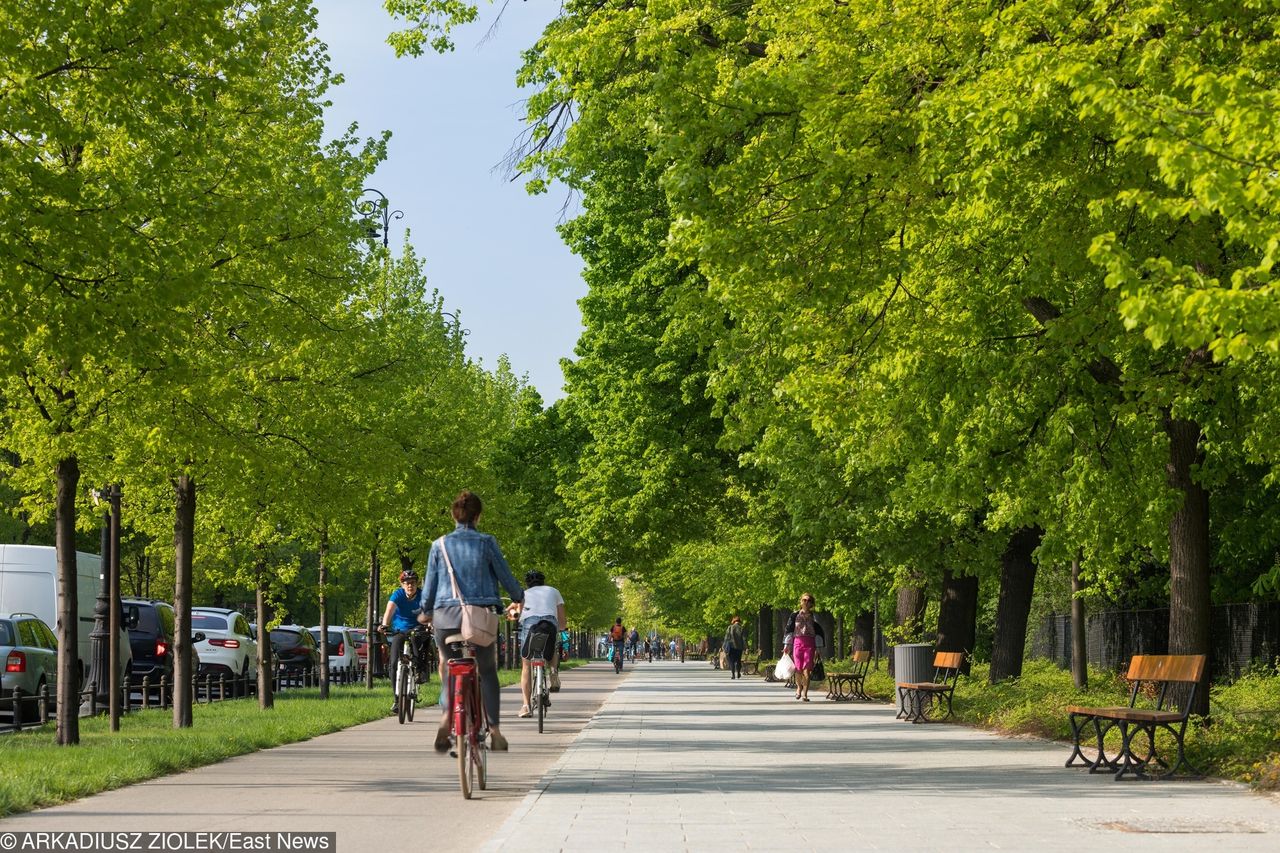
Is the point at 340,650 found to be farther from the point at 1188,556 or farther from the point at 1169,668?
the point at 1169,668

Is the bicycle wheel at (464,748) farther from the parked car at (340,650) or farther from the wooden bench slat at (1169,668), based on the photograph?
the parked car at (340,650)

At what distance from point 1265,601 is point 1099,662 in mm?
10585

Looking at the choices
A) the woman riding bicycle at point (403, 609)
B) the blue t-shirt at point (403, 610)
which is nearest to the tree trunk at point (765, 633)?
the woman riding bicycle at point (403, 609)

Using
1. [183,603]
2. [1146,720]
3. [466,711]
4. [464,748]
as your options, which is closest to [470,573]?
[466,711]

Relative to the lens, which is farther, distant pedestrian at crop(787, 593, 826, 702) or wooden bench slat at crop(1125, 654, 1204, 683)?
distant pedestrian at crop(787, 593, 826, 702)

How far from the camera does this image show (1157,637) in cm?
3278

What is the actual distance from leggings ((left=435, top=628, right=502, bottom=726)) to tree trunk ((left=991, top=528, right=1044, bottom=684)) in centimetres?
1666

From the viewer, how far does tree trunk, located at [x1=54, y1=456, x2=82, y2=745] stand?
17.6 m

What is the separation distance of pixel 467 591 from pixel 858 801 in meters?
3.21

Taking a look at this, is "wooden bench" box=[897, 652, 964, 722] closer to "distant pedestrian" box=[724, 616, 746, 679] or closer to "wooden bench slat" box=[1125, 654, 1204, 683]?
"wooden bench slat" box=[1125, 654, 1204, 683]

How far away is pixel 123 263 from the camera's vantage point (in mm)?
13711

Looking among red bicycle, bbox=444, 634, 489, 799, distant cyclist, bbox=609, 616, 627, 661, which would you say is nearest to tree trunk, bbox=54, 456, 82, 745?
red bicycle, bbox=444, 634, 489, 799

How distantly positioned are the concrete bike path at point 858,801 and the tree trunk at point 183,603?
564 centimetres

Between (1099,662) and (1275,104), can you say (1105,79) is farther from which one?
(1099,662)
